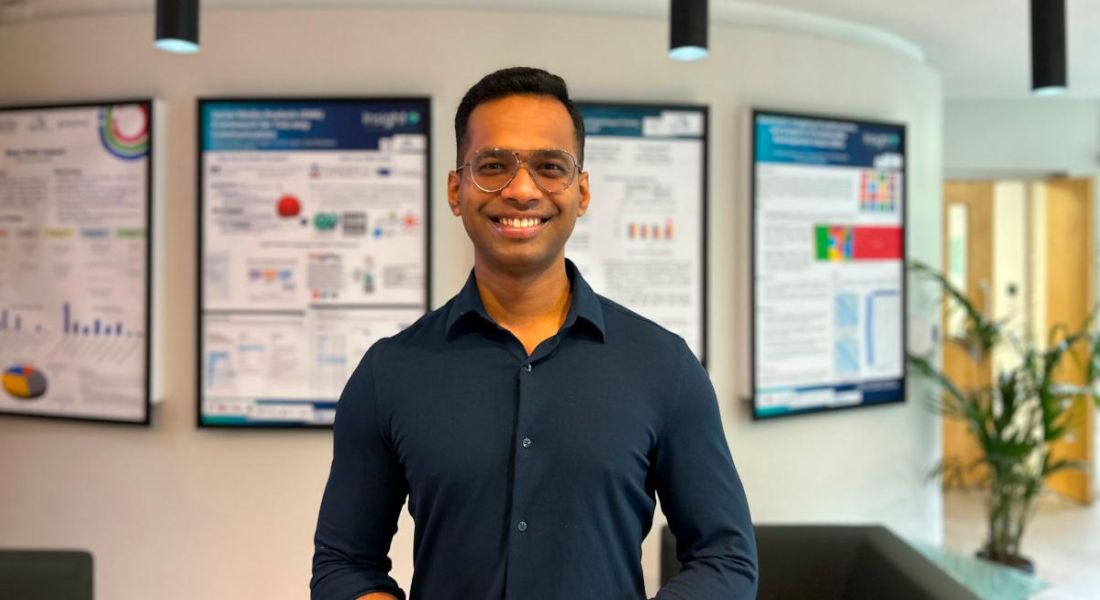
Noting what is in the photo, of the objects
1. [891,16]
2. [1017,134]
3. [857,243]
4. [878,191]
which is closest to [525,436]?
[857,243]

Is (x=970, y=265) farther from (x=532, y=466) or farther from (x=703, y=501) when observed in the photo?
(x=532, y=466)

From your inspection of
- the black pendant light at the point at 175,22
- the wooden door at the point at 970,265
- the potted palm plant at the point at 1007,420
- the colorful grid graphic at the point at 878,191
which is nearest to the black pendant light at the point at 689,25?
the black pendant light at the point at 175,22

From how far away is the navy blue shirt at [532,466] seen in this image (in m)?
1.07

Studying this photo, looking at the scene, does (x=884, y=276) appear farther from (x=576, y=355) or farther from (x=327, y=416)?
(x=576, y=355)

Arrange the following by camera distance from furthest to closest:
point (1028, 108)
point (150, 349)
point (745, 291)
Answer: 1. point (1028, 108)
2. point (745, 291)
3. point (150, 349)

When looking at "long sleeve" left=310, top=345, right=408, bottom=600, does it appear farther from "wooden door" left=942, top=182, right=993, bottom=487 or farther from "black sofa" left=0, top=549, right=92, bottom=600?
"wooden door" left=942, top=182, right=993, bottom=487

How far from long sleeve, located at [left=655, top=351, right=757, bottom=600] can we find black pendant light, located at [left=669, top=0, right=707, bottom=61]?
101cm

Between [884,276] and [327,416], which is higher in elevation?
[884,276]

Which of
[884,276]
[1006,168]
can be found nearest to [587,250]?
[884,276]

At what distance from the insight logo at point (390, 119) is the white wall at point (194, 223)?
0.08m

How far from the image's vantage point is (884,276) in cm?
342

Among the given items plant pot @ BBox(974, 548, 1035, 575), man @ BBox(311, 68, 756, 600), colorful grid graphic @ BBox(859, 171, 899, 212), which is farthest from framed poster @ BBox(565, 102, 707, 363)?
plant pot @ BBox(974, 548, 1035, 575)

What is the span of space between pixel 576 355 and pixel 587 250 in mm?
1854

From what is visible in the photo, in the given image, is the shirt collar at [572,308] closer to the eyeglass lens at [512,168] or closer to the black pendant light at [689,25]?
the eyeglass lens at [512,168]
